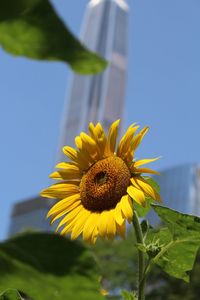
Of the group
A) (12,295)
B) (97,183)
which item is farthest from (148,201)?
(12,295)

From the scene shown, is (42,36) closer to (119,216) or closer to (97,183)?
(119,216)

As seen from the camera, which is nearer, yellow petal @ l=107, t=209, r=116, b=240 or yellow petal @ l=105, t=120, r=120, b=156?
yellow petal @ l=107, t=209, r=116, b=240

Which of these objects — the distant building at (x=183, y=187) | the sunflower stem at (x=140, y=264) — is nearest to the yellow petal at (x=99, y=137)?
the sunflower stem at (x=140, y=264)

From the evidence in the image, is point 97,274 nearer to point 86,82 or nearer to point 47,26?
point 47,26

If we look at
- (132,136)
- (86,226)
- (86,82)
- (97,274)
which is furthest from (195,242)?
(86,82)

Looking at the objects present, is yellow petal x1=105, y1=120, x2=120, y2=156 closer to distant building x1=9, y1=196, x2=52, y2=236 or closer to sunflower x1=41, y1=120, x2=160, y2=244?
sunflower x1=41, y1=120, x2=160, y2=244

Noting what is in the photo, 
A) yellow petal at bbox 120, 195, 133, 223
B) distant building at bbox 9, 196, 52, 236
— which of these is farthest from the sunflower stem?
distant building at bbox 9, 196, 52, 236
